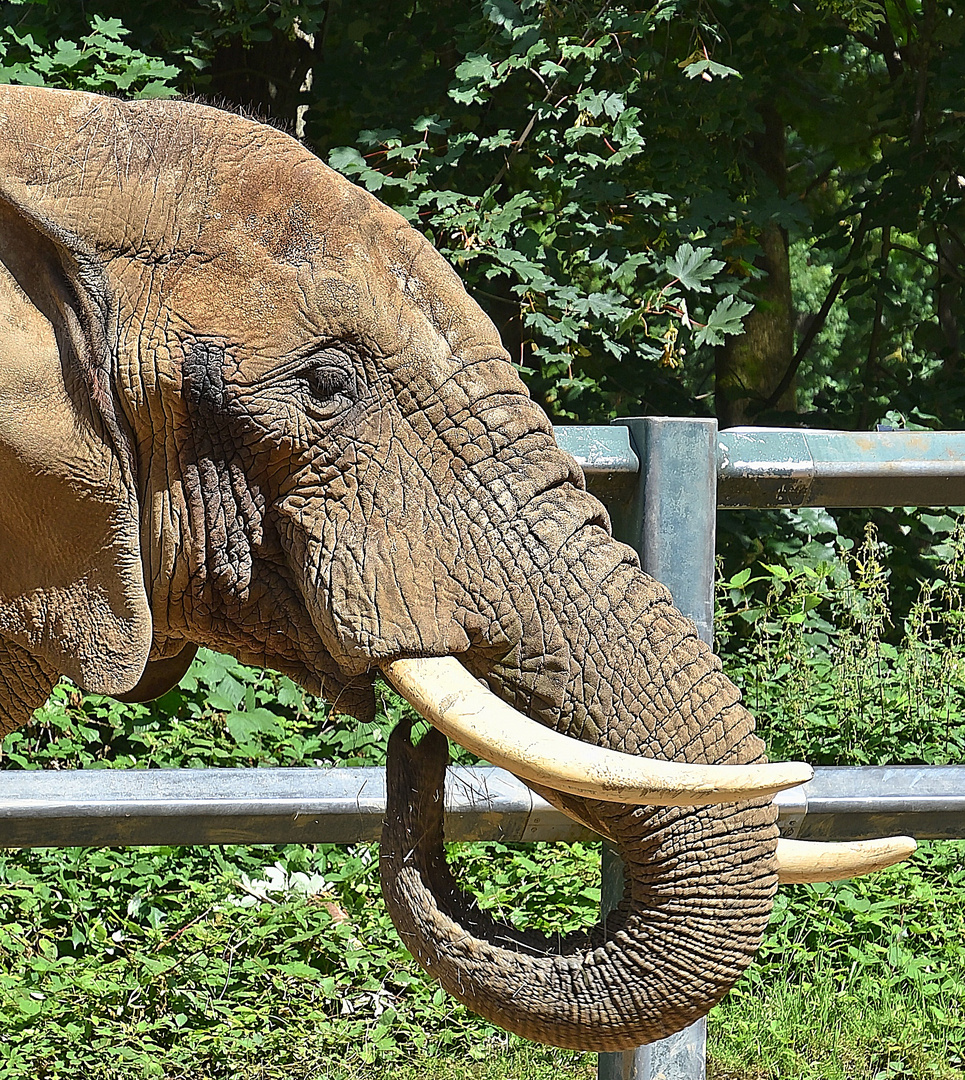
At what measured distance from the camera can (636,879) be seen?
6.35 ft

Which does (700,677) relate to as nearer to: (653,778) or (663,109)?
(653,778)

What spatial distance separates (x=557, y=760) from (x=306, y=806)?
31.4 inches

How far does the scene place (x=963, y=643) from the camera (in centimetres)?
550

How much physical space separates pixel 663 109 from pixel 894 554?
205cm

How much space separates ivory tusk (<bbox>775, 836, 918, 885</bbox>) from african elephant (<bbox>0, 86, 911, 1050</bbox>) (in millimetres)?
83

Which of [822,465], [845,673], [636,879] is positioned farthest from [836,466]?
[845,673]

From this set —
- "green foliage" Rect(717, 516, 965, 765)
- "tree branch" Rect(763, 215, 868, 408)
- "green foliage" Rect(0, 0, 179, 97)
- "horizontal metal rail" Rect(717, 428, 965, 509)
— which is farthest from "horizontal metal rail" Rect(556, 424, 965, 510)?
"tree branch" Rect(763, 215, 868, 408)

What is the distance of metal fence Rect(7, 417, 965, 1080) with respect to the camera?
2.34 meters

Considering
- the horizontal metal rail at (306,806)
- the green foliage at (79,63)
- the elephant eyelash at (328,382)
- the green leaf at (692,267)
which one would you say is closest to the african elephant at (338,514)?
the elephant eyelash at (328,382)

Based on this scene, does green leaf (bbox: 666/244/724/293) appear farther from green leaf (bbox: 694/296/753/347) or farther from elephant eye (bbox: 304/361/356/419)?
elephant eye (bbox: 304/361/356/419)

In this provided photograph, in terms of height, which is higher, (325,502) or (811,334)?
(811,334)

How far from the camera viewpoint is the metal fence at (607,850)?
7.67ft

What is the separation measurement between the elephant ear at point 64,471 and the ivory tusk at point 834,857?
0.94m

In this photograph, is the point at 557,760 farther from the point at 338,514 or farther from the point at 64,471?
the point at 64,471
